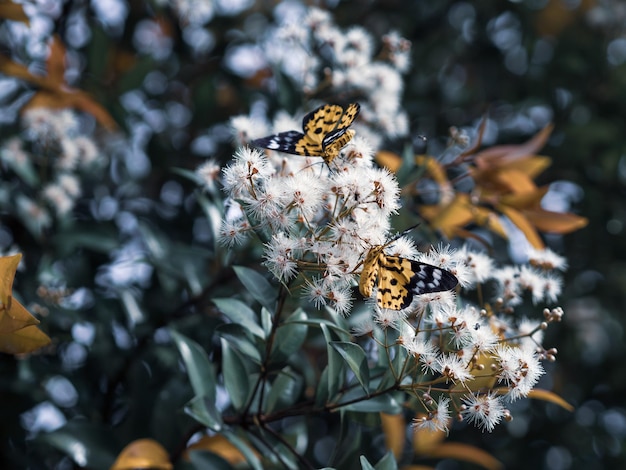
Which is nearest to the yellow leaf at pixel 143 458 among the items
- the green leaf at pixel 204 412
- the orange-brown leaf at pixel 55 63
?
the green leaf at pixel 204 412

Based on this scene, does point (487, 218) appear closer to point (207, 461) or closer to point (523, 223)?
point (523, 223)

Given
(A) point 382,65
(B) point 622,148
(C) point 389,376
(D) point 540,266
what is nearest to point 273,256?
(C) point 389,376

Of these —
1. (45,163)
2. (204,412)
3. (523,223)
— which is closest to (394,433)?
(523,223)

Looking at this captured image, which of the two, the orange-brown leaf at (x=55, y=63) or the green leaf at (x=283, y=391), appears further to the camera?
the orange-brown leaf at (x=55, y=63)

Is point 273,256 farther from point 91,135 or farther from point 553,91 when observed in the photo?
point 553,91

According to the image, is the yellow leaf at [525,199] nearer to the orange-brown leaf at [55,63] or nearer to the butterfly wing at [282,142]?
the butterfly wing at [282,142]
